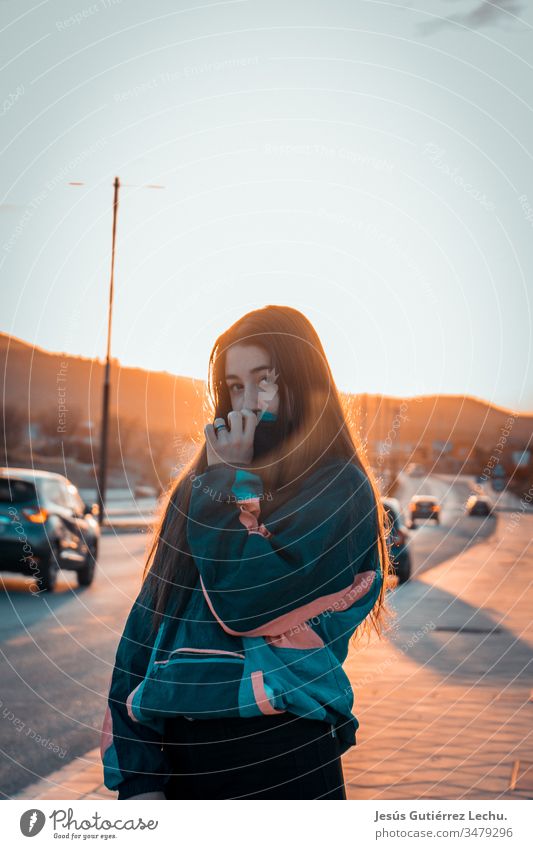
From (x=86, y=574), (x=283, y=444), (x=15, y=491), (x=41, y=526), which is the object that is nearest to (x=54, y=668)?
(x=15, y=491)

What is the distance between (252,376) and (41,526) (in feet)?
42.9

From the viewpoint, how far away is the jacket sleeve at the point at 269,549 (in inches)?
84.8

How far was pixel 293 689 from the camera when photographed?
2215 millimetres

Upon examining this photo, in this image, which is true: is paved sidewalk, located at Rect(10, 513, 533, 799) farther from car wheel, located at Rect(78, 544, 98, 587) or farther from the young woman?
car wheel, located at Rect(78, 544, 98, 587)

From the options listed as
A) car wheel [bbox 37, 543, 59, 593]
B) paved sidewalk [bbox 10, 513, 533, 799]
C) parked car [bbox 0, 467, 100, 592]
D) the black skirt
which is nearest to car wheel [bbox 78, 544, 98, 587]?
parked car [bbox 0, 467, 100, 592]

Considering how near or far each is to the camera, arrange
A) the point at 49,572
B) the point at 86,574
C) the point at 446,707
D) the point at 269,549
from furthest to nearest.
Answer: the point at 86,574, the point at 49,572, the point at 446,707, the point at 269,549

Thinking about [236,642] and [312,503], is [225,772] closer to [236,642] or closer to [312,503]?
[236,642]

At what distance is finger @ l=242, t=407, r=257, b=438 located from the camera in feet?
7.59

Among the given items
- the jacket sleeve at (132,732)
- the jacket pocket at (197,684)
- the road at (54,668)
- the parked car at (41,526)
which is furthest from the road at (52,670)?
the jacket pocket at (197,684)

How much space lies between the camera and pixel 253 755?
226 centimetres

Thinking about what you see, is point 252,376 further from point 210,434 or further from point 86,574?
point 86,574

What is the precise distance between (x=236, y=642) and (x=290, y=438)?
0.43m

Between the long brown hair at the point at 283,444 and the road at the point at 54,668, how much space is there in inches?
148
